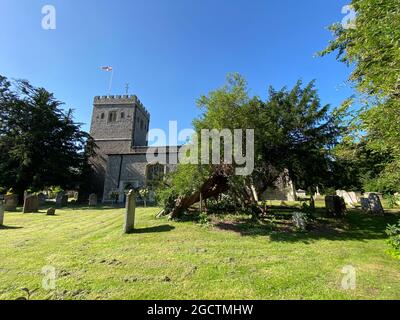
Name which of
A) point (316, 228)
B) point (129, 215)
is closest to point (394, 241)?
point (316, 228)

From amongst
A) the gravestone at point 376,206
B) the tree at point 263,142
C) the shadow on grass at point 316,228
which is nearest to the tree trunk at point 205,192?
the tree at point 263,142

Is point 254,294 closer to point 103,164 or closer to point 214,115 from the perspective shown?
point 214,115

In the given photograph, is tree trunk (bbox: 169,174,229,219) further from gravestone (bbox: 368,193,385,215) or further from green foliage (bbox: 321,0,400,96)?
gravestone (bbox: 368,193,385,215)

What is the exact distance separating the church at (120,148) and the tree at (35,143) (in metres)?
4.55

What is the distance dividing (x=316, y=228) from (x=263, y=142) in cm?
422

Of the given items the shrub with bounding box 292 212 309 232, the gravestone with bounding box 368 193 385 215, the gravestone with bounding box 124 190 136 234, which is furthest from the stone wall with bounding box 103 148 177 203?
the shrub with bounding box 292 212 309 232

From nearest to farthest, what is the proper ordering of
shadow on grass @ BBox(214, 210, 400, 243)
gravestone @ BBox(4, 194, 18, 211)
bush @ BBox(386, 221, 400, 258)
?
bush @ BBox(386, 221, 400, 258) < shadow on grass @ BBox(214, 210, 400, 243) < gravestone @ BBox(4, 194, 18, 211)

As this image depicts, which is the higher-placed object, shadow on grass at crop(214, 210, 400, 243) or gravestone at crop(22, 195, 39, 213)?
gravestone at crop(22, 195, 39, 213)

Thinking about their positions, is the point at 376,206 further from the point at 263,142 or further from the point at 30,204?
the point at 30,204

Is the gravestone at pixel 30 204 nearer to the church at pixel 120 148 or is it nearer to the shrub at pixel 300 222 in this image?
the church at pixel 120 148

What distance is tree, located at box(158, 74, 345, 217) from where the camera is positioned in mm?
10125

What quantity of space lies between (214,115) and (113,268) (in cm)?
670

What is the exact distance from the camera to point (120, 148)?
3691 centimetres

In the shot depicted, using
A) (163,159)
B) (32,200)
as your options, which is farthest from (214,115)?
(163,159)
